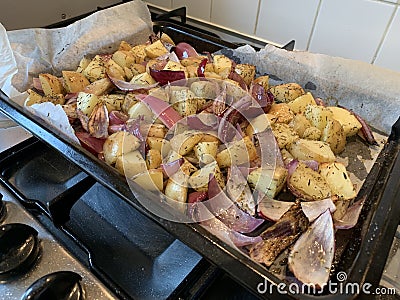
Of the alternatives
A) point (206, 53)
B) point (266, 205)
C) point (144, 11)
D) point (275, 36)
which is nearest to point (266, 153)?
point (266, 205)

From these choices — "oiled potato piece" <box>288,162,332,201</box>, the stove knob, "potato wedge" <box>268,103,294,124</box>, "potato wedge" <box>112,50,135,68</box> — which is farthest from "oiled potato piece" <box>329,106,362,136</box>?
the stove knob

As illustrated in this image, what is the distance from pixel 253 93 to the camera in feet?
2.89

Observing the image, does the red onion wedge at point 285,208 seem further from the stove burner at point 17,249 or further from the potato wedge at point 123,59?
the potato wedge at point 123,59

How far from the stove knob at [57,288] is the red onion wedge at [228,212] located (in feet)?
0.80

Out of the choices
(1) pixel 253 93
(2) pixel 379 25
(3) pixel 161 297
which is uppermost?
(2) pixel 379 25

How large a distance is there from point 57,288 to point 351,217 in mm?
478

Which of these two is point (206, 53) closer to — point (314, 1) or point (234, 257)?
point (314, 1)

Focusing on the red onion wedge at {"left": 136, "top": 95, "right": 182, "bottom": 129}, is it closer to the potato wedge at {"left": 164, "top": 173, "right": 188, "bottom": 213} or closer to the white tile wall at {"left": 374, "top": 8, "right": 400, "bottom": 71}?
the potato wedge at {"left": 164, "top": 173, "right": 188, "bottom": 213}

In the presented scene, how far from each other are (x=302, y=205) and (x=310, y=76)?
0.43 metres

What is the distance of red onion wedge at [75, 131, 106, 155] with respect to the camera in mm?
732

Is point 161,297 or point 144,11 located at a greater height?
point 144,11

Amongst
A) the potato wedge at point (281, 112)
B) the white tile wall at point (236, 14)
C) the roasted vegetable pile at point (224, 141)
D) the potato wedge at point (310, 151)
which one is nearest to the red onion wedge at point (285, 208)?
the roasted vegetable pile at point (224, 141)

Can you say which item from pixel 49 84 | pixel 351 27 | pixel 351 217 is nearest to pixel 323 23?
pixel 351 27

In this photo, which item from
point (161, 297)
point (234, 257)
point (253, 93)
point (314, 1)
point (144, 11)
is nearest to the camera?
point (234, 257)
